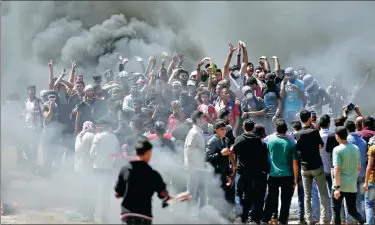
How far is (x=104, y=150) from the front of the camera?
825cm

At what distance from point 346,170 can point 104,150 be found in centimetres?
318

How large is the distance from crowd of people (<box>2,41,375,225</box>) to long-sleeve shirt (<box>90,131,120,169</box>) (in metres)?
0.01

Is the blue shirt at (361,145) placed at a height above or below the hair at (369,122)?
below

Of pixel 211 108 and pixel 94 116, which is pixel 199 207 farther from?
pixel 94 116

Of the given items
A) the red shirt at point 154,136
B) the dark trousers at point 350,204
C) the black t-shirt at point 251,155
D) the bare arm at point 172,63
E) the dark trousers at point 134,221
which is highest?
the bare arm at point 172,63

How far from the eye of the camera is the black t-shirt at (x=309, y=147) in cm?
802

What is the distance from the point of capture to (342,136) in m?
7.72

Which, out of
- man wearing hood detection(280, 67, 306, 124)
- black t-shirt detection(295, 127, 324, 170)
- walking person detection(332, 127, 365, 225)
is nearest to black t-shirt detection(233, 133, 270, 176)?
black t-shirt detection(295, 127, 324, 170)

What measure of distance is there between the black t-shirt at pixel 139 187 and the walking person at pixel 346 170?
2.87 meters

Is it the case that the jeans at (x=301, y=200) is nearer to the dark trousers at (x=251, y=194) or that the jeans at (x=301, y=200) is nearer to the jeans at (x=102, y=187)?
the dark trousers at (x=251, y=194)

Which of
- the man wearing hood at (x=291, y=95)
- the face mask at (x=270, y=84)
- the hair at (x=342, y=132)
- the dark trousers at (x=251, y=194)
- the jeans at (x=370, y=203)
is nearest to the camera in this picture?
the hair at (x=342, y=132)

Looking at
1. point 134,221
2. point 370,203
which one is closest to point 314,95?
point 370,203

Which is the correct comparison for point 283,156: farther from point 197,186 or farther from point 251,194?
point 197,186

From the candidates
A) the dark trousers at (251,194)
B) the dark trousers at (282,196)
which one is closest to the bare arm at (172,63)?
the dark trousers at (251,194)
